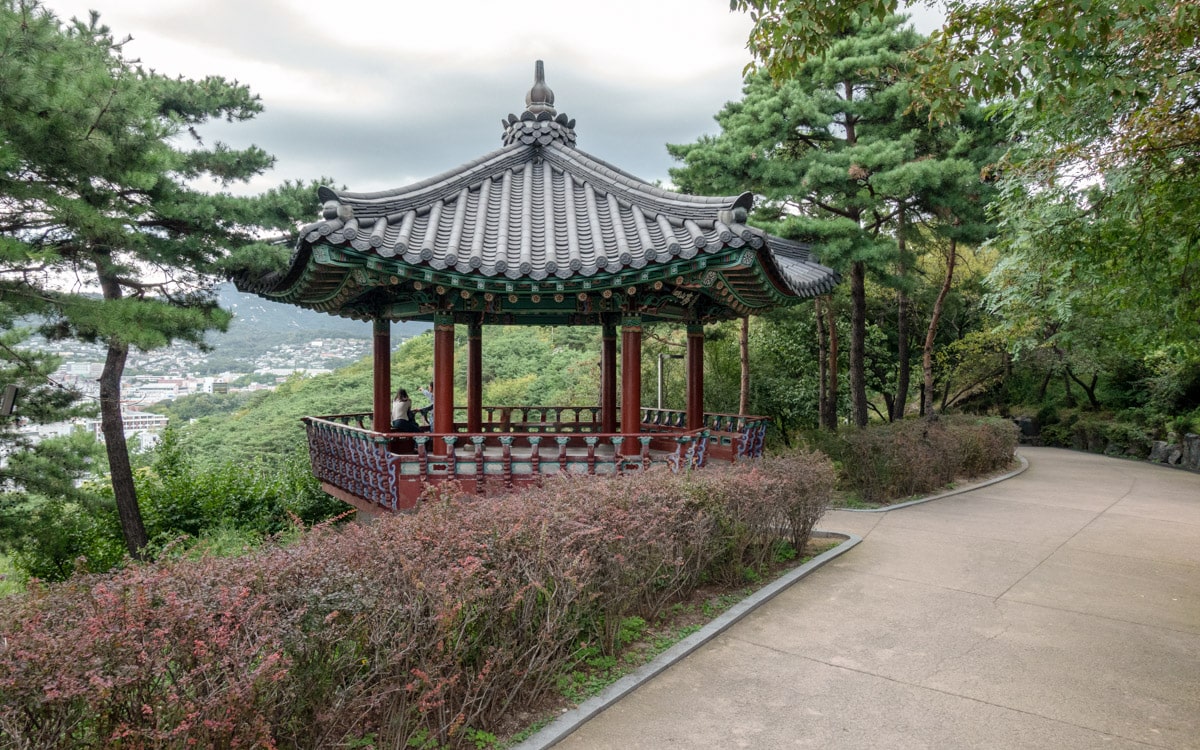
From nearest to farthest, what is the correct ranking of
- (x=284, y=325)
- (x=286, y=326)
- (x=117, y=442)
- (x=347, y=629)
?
1. (x=347, y=629)
2. (x=117, y=442)
3. (x=286, y=326)
4. (x=284, y=325)

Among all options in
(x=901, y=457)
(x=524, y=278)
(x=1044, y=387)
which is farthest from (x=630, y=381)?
(x=1044, y=387)

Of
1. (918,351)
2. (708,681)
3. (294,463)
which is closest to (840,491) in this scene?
(708,681)

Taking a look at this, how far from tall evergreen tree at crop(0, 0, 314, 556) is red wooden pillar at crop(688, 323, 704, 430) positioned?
618 centimetres

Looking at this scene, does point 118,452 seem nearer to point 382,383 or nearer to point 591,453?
point 382,383

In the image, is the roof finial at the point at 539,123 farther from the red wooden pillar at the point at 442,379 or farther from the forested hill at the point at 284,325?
the forested hill at the point at 284,325

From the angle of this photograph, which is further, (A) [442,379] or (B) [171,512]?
(B) [171,512]

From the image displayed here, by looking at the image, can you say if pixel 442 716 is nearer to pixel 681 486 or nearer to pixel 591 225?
pixel 681 486

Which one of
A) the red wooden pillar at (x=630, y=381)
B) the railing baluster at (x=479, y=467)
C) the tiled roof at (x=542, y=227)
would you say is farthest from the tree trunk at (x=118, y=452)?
the red wooden pillar at (x=630, y=381)

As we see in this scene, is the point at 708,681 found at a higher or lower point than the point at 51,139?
lower

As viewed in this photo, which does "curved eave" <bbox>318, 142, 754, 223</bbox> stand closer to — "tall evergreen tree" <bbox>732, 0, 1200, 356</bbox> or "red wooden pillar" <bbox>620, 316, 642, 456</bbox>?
"red wooden pillar" <bbox>620, 316, 642, 456</bbox>

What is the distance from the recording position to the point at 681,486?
5.47 metres

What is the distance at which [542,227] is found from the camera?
26.1 ft

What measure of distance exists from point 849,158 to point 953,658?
30.6 ft

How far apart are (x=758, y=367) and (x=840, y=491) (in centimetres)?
880
